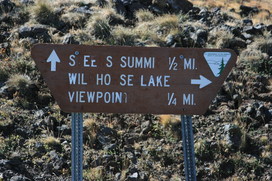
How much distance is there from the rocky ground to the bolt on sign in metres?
2.11

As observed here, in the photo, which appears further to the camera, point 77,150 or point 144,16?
point 144,16

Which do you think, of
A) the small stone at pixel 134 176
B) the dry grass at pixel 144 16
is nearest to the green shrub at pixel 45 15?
the dry grass at pixel 144 16

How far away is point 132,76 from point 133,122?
11.0ft

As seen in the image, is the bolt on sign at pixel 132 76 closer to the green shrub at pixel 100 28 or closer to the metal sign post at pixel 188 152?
the metal sign post at pixel 188 152

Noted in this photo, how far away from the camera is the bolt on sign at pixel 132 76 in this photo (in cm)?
393

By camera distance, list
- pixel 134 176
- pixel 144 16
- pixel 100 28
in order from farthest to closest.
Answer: pixel 144 16, pixel 100 28, pixel 134 176

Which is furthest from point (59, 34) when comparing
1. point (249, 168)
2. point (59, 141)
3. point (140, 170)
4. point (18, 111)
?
point (249, 168)

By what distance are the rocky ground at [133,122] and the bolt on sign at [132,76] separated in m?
2.11

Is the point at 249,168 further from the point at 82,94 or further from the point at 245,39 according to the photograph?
the point at 245,39

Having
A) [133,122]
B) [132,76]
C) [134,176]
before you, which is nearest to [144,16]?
[133,122]

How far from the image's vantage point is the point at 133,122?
7246mm

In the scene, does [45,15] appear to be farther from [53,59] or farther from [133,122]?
[53,59]

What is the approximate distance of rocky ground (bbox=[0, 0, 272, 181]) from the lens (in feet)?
20.2

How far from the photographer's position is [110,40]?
9.85m
